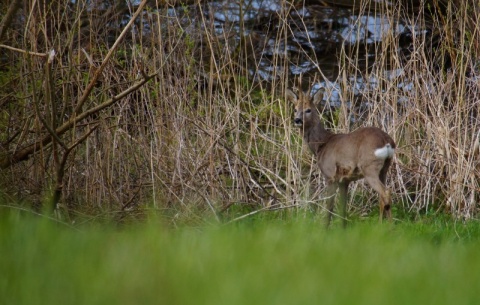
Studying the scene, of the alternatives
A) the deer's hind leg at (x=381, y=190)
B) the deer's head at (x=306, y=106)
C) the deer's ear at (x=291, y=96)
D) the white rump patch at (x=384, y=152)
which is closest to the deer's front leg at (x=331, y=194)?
the deer's hind leg at (x=381, y=190)

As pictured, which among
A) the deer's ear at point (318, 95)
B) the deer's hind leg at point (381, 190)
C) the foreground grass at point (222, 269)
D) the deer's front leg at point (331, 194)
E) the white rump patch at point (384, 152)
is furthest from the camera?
the deer's ear at point (318, 95)

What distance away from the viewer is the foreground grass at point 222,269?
228 centimetres

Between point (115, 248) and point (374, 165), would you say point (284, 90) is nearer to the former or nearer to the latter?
point (374, 165)

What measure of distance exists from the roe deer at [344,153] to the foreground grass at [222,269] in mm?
2547

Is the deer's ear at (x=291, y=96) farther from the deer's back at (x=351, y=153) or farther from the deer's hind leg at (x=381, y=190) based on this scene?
the deer's hind leg at (x=381, y=190)

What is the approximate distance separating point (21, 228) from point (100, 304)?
42.2 inches

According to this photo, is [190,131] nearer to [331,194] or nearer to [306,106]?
[306,106]

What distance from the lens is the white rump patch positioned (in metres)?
6.04

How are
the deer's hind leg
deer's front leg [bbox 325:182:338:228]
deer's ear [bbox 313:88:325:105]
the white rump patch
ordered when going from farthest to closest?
deer's ear [bbox 313:88:325:105] → deer's front leg [bbox 325:182:338:228] → the deer's hind leg → the white rump patch

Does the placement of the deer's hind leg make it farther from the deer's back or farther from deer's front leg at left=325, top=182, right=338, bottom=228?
deer's front leg at left=325, top=182, right=338, bottom=228

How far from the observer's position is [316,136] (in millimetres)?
7141

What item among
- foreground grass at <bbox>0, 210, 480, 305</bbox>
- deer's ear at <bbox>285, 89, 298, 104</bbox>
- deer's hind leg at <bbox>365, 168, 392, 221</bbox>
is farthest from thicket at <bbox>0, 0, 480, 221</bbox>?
foreground grass at <bbox>0, 210, 480, 305</bbox>

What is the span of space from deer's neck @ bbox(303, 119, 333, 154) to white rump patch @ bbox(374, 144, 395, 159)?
99 cm

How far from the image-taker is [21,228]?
317 centimetres
